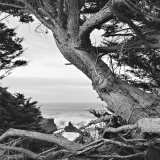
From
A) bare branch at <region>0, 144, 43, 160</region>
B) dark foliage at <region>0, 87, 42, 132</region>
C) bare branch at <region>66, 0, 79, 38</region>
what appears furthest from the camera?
dark foliage at <region>0, 87, 42, 132</region>

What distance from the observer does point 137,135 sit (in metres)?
2.93

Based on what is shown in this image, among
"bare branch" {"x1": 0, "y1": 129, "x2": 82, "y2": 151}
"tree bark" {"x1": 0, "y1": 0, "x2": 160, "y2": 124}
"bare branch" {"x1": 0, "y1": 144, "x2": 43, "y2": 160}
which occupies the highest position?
"tree bark" {"x1": 0, "y1": 0, "x2": 160, "y2": 124}

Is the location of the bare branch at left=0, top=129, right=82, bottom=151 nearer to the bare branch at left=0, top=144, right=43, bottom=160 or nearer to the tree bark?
the bare branch at left=0, top=144, right=43, bottom=160

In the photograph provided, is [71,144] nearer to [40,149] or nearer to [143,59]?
[40,149]

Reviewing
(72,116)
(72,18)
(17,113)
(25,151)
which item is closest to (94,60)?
(72,18)

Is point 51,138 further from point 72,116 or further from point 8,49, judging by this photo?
point 72,116

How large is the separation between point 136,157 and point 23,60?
364 inches

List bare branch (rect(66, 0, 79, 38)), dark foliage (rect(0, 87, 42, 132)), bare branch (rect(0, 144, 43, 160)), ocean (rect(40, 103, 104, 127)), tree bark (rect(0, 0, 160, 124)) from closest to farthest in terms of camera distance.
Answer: tree bark (rect(0, 0, 160, 124)), bare branch (rect(0, 144, 43, 160)), bare branch (rect(66, 0, 79, 38)), dark foliage (rect(0, 87, 42, 132)), ocean (rect(40, 103, 104, 127))

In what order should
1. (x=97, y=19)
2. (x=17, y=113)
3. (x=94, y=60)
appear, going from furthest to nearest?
(x=17, y=113) → (x=94, y=60) → (x=97, y=19)

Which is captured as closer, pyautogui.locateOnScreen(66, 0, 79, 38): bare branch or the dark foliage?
pyautogui.locateOnScreen(66, 0, 79, 38): bare branch

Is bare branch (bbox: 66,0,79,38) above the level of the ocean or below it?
above

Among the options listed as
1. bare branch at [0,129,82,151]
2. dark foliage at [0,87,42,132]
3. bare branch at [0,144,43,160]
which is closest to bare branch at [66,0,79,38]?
bare branch at [0,129,82,151]

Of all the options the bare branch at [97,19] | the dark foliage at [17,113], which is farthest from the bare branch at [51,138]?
the dark foliage at [17,113]

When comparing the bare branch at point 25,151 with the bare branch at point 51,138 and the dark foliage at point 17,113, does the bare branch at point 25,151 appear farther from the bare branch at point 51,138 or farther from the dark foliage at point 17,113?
the dark foliage at point 17,113
